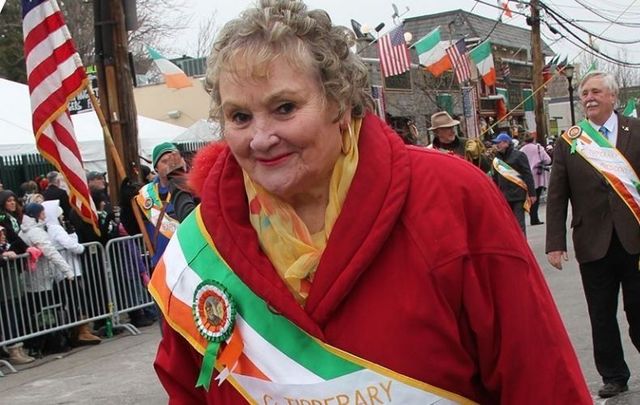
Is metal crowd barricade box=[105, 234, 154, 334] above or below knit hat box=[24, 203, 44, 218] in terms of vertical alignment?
below

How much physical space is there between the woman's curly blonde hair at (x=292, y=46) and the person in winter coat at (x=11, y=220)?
282 inches

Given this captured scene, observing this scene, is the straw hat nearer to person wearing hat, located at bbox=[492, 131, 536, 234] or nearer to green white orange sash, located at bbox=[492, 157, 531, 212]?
person wearing hat, located at bbox=[492, 131, 536, 234]

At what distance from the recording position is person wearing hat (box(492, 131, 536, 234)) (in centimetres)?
1145

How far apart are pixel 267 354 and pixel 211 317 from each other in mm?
165

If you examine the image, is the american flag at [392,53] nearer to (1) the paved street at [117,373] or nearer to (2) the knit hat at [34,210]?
(1) the paved street at [117,373]

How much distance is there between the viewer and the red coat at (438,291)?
6.28 ft

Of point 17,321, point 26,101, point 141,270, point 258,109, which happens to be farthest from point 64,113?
point 26,101

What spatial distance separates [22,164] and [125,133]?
5.93 m

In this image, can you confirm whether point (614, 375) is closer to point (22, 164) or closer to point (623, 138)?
point (623, 138)

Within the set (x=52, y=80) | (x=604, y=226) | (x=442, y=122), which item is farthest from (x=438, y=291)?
(x=442, y=122)

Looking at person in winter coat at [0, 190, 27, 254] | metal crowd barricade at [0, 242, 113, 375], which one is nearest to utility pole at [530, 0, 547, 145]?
metal crowd barricade at [0, 242, 113, 375]

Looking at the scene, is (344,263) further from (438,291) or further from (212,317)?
(212,317)

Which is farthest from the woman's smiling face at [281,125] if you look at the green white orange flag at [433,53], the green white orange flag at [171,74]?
the green white orange flag at [433,53]

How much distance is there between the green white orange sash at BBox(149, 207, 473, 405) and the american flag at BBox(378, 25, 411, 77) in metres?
21.0
